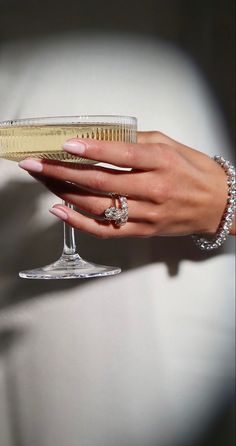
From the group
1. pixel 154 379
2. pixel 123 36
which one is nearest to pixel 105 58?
pixel 123 36

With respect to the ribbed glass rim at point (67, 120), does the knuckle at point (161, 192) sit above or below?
below

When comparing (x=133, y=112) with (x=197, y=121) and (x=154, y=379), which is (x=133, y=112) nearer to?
(x=197, y=121)

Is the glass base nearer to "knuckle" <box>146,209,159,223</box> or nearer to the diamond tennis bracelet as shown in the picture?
"knuckle" <box>146,209,159,223</box>

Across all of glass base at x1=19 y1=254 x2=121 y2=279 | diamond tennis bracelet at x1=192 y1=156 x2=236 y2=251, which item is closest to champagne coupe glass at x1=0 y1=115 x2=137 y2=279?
glass base at x1=19 y1=254 x2=121 y2=279

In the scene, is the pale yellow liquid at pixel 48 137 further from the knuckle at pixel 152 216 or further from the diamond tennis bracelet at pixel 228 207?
the diamond tennis bracelet at pixel 228 207

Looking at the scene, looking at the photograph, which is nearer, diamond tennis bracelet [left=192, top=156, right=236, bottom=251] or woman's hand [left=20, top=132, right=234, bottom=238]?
woman's hand [left=20, top=132, right=234, bottom=238]

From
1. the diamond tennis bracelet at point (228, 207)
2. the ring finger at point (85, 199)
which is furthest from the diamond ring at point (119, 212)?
the diamond tennis bracelet at point (228, 207)
